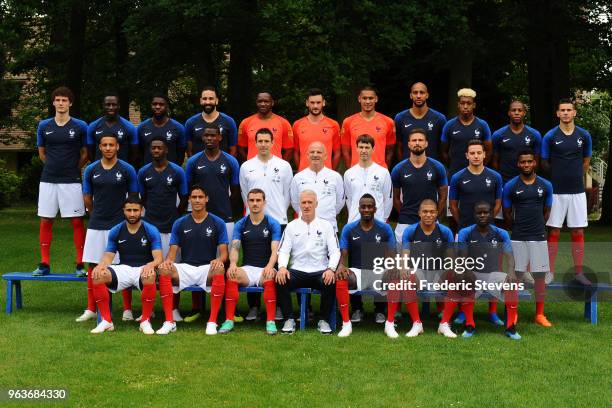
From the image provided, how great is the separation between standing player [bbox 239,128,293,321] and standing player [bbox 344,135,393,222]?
763 millimetres

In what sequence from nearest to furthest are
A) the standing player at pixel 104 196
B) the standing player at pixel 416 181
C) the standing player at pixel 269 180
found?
the standing player at pixel 416 181 → the standing player at pixel 104 196 → the standing player at pixel 269 180

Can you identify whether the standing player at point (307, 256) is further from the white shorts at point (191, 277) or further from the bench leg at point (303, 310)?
the white shorts at point (191, 277)

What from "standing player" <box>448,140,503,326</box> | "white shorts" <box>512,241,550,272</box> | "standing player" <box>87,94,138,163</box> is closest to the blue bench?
"white shorts" <box>512,241,550,272</box>

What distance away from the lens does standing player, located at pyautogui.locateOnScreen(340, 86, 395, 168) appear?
388 inches

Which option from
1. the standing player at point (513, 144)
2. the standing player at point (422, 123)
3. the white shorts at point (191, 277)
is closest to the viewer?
Answer: the white shorts at point (191, 277)

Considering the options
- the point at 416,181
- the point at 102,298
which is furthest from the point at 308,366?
the point at 416,181

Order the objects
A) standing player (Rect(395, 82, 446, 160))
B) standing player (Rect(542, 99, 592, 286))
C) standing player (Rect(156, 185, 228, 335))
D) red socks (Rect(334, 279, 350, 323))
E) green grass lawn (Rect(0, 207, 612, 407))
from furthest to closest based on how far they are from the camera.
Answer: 1. standing player (Rect(395, 82, 446, 160))
2. standing player (Rect(542, 99, 592, 286))
3. standing player (Rect(156, 185, 228, 335))
4. red socks (Rect(334, 279, 350, 323))
5. green grass lawn (Rect(0, 207, 612, 407))

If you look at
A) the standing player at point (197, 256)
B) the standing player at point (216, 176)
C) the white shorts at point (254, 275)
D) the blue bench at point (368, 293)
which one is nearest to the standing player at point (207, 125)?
the standing player at point (216, 176)

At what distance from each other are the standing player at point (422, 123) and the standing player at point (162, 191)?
2.76 meters

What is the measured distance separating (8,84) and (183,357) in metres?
23.8

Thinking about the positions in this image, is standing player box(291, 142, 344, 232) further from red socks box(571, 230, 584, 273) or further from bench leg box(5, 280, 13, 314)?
bench leg box(5, 280, 13, 314)

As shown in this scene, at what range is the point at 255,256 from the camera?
29.5 ft

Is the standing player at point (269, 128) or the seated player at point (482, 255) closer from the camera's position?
the seated player at point (482, 255)

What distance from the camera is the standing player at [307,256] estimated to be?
8695mm
